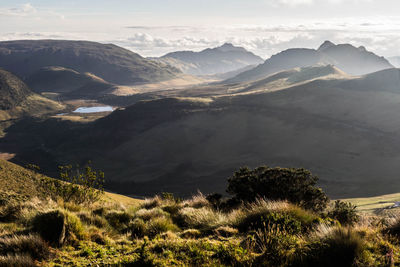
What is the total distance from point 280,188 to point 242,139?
369ft

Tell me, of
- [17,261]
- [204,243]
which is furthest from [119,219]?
[17,261]

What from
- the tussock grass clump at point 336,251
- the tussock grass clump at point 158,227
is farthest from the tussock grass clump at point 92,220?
the tussock grass clump at point 336,251

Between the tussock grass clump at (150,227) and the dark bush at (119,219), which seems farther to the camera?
the dark bush at (119,219)

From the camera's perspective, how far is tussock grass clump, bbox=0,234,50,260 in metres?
7.30

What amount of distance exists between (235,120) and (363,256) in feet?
460

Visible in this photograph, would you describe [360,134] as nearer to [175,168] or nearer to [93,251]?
[175,168]

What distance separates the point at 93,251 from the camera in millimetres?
7953

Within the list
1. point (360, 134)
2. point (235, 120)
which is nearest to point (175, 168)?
point (235, 120)

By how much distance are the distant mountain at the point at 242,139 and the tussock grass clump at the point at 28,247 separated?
89.5 meters

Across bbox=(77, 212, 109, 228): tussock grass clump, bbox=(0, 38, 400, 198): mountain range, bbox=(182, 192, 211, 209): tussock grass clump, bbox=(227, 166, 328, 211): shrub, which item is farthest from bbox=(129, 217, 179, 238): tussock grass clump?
bbox=(0, 38, 400, 198): mountain range

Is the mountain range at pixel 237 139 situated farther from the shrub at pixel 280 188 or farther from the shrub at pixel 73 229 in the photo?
the shrub at pixel 73 229

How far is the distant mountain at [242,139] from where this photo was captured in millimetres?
A: 104812

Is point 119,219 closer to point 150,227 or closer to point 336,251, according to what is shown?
point 150,227

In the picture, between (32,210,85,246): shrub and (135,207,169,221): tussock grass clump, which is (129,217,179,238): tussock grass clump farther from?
(32,210,85,246): shrub
